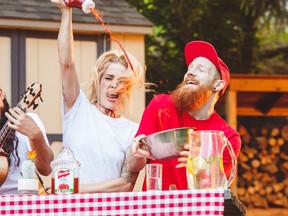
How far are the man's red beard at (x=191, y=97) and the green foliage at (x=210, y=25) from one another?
5.70m

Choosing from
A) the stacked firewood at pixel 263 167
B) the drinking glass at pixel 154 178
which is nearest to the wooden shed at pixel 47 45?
the stacked firewood at pixel 263 167

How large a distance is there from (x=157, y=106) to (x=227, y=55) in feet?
19.7

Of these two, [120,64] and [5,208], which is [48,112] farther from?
[5,208]

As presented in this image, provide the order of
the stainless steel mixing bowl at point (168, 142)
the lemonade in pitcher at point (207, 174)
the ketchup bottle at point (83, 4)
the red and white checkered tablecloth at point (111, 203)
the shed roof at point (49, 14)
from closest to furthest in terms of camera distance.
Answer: the red and white checkered tablecloth at point (111, 203) < the lemonade in pitcher at point (207, 174) < the stainless steel mixing bowl at point (168, 142) < the ketchup bottle at point (83, 4) < the shed roof at point (49, 14)

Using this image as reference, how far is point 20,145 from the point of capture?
5.39 metres

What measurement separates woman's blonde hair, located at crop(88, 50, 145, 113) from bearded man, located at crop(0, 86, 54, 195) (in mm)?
384

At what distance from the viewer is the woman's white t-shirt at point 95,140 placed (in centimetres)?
517

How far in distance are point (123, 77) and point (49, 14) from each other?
137 inches

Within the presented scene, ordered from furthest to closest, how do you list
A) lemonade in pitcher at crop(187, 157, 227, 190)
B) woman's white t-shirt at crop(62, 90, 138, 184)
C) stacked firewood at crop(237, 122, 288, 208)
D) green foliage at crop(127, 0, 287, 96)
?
stacked firewood at crop(237, 122, 288, 208)
green foliage at crop(127, 0, 287, 96)
woman's white t-shirt at crop(62, 90, 138, 184)
lemonade in pitcher at crop(187, 157, 227, 190)

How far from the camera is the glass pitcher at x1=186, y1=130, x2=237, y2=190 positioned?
4.12m

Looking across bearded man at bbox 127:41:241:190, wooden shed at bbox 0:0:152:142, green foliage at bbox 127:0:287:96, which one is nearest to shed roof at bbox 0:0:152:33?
wooden shed at bbox 0:0:152:142

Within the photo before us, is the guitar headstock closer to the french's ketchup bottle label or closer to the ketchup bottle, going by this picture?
the ketchup bottle

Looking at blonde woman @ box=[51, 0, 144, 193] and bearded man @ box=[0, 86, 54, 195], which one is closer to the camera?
bearded man @ box=[0, 86, 54, 195]

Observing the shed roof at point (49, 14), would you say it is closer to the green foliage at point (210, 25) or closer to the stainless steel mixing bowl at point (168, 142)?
the green foliage at point (210, 25)
